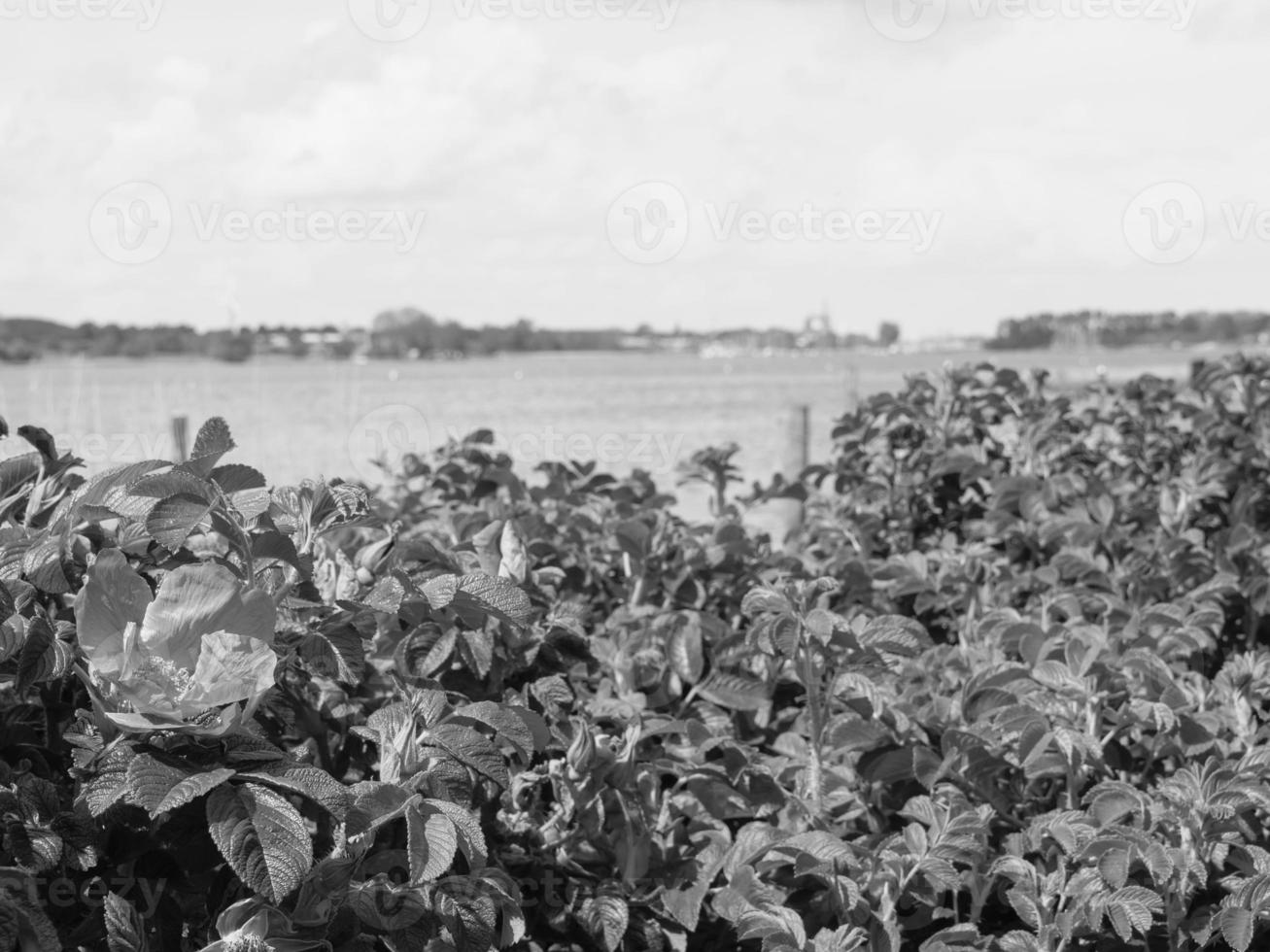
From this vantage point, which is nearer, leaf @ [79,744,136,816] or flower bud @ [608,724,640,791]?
leaf @ [79,744,136,816]

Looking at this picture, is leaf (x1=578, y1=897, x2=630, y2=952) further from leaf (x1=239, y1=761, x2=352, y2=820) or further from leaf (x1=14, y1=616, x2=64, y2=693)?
leaf (x1=14, y1=616, x2=64, y2=693)

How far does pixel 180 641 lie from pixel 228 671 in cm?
8

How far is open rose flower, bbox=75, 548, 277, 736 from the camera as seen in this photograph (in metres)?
1.06

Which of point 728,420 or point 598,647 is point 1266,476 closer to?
point 598,647

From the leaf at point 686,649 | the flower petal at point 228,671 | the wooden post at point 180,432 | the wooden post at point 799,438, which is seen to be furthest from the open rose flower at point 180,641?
the wooden post at point 180,432

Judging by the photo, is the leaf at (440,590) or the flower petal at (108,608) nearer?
the flower petal at (108,608)

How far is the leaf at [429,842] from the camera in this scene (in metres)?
1.13

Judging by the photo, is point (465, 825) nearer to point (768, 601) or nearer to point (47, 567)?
point (47, 567)

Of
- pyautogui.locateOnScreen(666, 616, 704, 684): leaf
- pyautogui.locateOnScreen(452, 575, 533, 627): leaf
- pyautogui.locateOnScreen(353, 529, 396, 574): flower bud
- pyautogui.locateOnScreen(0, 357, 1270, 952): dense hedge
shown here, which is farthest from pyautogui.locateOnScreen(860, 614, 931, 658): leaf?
pyautogui.locateOnScreen(353, 529, 396, 574): flower bud

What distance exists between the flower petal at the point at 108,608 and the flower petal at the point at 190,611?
0.02 m

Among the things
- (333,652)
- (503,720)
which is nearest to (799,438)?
(503,720)

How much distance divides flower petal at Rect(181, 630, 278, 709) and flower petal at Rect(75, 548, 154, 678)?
3.0 inches

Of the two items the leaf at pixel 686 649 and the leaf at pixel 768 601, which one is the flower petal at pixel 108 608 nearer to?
the leaf at pixel 768 601

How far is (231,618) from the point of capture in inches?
44.6
